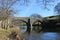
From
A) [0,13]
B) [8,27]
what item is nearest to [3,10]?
[0,13]

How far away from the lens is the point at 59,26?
59.9 m

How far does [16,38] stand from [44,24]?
132ft

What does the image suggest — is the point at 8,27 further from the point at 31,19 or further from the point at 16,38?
the point at 31,19

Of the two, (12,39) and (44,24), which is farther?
(44,24)

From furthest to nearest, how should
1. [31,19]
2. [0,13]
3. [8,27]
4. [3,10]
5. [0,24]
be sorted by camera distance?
[31,19]
[8,27]
[0,24]
[0,13]
[3,10]

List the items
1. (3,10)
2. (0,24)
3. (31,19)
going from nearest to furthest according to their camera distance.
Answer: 1. (3,10)
2. (0,24)
3. (31,19)

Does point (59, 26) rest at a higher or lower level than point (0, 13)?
lower

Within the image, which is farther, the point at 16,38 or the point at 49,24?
the point at 49,24

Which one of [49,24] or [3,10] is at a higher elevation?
[3,10]

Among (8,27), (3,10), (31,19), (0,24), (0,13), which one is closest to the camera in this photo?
(3,10)

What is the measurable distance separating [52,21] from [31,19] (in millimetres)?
7675

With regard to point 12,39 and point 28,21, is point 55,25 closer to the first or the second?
point 28,21

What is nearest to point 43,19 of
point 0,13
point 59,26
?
point 59,26

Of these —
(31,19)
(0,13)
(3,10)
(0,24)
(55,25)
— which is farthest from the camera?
(55,25)
